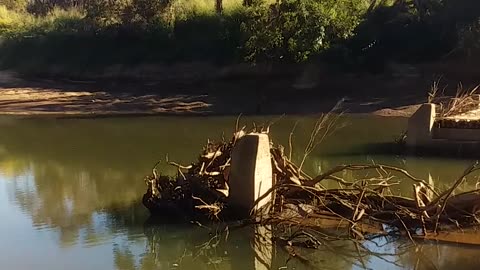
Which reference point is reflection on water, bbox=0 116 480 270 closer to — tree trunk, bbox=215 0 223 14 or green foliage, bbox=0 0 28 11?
tree trunk, bbox=215 0 223 14

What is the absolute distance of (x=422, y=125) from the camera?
16516 millimetres

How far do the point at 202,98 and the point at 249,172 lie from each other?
61.6 feet

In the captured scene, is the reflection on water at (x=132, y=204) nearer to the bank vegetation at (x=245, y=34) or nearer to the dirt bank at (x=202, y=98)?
the dirt bank at (x=202, y=98)

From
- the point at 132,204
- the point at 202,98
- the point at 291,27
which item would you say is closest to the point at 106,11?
the point at 202,98

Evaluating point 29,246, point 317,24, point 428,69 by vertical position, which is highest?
point 317,24

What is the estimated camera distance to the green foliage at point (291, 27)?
86.4ft

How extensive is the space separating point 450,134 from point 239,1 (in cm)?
1941

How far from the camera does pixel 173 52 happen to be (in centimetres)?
3256

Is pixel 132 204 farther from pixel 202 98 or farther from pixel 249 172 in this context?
pixel 202 98

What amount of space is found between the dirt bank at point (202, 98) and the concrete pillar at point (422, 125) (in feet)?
27.8

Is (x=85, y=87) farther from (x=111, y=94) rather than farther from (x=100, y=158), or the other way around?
(x=100, y=158)

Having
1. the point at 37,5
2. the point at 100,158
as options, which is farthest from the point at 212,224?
the point at 37,5

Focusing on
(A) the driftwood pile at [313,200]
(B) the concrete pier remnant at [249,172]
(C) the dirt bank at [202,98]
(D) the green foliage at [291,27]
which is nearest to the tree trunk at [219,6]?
(C) the dirt bank at [202,98]

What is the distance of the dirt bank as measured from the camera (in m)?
26.8
